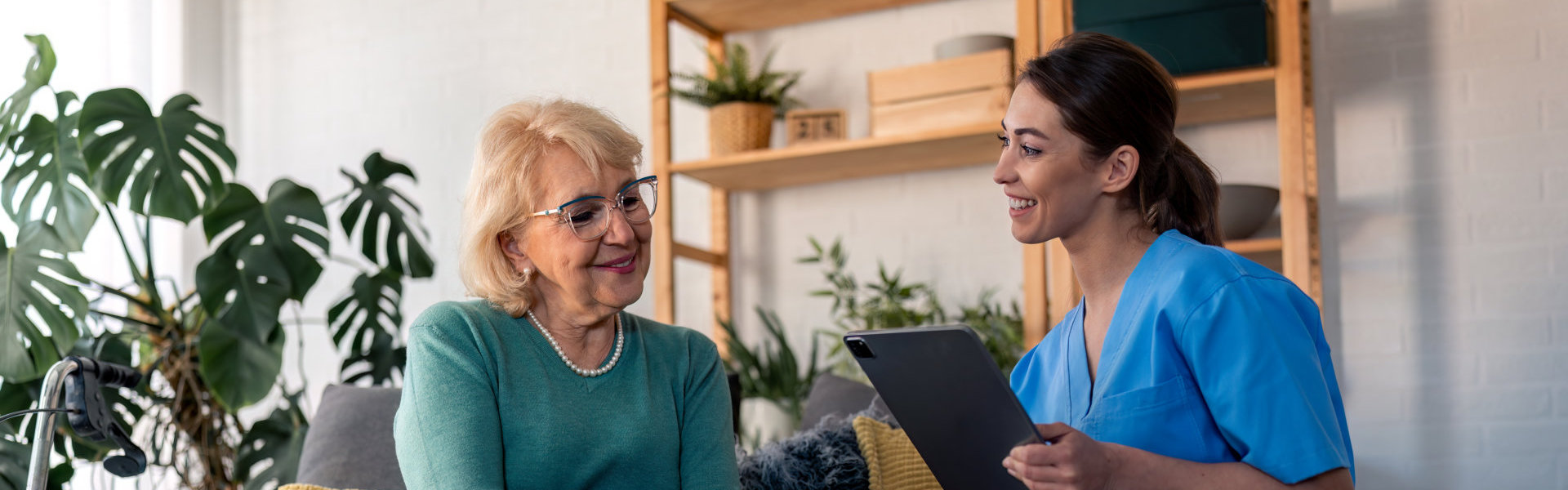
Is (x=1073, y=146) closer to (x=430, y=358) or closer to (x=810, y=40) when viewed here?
(x=430, y=358)

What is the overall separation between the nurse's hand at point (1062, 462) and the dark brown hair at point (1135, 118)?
1.28 ft

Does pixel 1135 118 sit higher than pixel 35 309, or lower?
higher

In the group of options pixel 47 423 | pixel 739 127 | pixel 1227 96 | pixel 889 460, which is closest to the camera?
pixel 47 423

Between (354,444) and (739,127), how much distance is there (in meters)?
1.40

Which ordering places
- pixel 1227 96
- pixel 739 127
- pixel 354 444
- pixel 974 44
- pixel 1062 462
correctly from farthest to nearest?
pixel 739 127
pixel 974 44
pixel 1227 96
pixel 354 444
pixel 1062 462

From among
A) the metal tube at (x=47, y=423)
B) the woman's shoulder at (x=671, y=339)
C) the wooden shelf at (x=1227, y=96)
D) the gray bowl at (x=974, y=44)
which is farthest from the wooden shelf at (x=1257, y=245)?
the metal tube at (x=47, y=423)

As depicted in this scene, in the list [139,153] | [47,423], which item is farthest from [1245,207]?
[139,153]

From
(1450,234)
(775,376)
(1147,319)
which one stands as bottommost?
(775,376)

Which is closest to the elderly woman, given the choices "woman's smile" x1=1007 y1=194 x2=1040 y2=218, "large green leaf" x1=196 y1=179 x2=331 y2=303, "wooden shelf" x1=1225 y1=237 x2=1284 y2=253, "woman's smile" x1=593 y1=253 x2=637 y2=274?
"woman's smile" x1=593 y1=253 x2=637 y2=274

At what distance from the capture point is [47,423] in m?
1.79

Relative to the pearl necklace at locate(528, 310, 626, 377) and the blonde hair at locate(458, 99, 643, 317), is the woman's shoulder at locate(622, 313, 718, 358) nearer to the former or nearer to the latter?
the pearl necklace at locate(528, 310, 626, 377)

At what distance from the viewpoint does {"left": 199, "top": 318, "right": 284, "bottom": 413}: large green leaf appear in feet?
8.49

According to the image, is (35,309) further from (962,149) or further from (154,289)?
(962,149)

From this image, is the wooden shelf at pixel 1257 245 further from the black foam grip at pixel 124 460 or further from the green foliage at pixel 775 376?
the black foam grip at pixel 124 460
